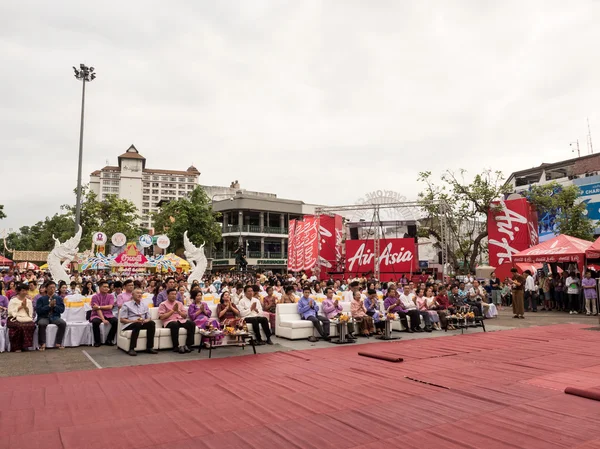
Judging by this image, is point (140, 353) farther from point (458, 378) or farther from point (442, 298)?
point (442, 298)

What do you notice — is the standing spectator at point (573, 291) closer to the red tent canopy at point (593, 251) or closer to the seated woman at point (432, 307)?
the red tent canopy at point (593, 251)

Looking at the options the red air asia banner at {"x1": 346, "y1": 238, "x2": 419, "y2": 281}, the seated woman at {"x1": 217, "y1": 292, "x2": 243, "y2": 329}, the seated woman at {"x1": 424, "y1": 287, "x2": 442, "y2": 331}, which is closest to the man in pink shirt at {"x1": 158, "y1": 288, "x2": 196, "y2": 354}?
the seated woman at {"x1": 217, "y1": 292, "x2": 243, "y2": 329}

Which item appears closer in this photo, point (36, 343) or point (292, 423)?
point (292, 423)

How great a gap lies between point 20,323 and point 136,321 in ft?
6.65

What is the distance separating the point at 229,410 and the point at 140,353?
3940 millimetres

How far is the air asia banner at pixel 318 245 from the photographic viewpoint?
985 inches

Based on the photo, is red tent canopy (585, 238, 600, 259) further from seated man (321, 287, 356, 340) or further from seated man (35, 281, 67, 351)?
seated man (35, 281, 67, 351)

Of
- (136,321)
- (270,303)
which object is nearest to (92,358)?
(136,321)

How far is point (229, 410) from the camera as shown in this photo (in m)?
Result: 4.52

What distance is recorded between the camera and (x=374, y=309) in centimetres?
1061

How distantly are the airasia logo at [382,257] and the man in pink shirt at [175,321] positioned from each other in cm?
1692

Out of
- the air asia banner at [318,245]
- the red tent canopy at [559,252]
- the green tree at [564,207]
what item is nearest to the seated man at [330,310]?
the red tent canopy at [559,252]

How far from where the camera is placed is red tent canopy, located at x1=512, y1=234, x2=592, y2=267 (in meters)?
16.2

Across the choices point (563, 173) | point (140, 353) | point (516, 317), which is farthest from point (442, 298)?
point (563, 173)
